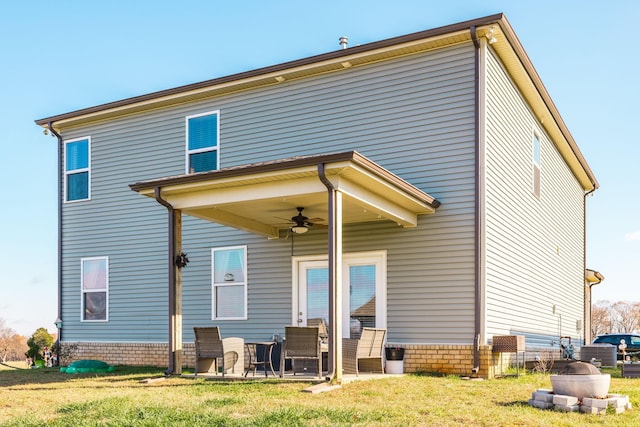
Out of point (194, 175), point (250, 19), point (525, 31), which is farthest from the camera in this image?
point (250, 19)

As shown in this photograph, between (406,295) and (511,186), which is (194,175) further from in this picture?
(511,186)

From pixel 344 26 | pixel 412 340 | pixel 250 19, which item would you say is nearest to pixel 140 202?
pixel 250 19

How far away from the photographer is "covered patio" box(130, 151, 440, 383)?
883cm

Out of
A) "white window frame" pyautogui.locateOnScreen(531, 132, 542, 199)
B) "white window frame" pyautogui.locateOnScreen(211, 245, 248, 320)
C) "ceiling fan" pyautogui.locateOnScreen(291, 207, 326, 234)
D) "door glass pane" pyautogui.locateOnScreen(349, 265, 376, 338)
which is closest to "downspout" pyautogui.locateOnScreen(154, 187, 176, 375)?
"ceiling fan" pyautogui.locateOnScreen(291, 207, 326, 234)

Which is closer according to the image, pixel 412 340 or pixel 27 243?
pixel 412 340

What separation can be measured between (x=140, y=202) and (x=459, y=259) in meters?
7.26

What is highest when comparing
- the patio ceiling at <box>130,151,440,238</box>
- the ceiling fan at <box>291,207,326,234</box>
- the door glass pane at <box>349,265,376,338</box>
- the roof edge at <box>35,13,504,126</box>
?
the roof edge at <box>35,13,504,126</box>

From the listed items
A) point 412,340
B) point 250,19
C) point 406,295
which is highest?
point 250,19

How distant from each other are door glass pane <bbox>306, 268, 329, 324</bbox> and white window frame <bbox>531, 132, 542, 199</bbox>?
16.7 feet

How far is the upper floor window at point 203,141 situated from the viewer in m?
13.7

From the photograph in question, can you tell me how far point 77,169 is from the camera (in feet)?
50.9

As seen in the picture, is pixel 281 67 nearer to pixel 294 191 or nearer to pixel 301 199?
pixel 301 199

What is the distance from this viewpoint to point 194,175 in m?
9.77

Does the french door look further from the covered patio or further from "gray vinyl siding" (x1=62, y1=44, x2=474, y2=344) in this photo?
the covered patio
